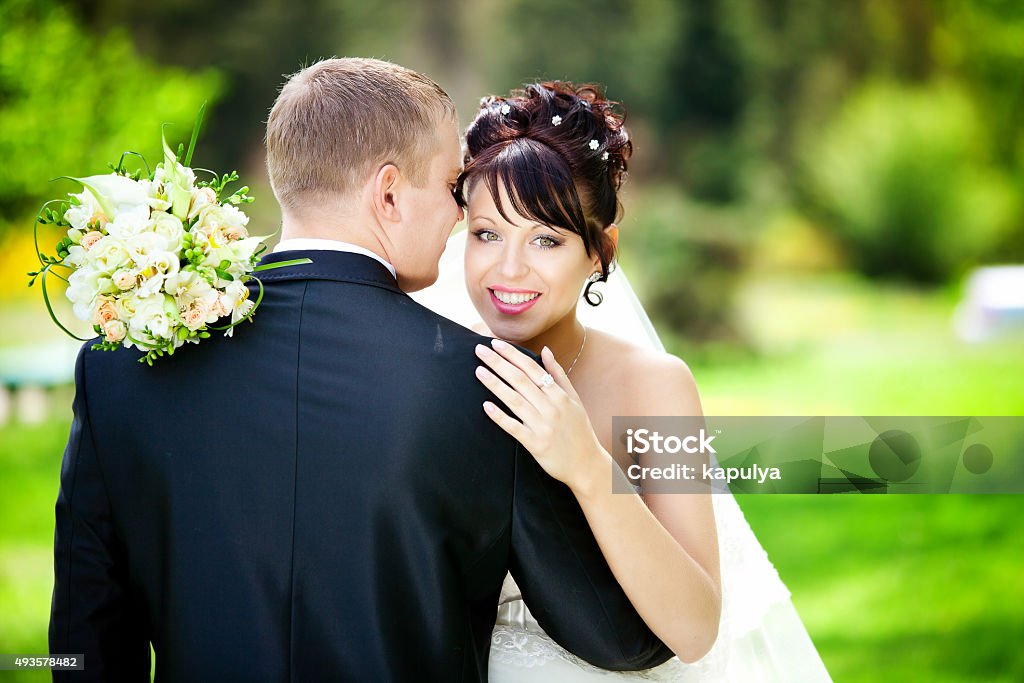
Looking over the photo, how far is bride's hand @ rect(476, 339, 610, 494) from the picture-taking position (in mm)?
1995

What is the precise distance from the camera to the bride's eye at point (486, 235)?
2.97 m

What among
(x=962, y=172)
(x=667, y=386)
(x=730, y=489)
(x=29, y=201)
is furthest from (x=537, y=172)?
(x=962, y=172)

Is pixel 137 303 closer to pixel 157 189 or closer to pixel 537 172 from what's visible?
pixel 157 189

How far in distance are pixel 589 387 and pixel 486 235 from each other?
1.94 ft

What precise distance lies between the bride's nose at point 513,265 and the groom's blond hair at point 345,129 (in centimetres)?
65

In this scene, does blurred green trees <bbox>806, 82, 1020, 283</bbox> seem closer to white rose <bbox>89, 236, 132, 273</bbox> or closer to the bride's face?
the bride's face

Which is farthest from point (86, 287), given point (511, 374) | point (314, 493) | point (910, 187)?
point (910, 187)

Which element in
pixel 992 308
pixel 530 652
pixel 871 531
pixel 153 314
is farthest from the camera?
pixel 992 308

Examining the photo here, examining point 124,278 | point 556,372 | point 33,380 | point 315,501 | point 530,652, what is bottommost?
point 530,652

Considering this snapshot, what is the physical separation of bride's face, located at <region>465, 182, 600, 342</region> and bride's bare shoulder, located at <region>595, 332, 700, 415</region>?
26cm

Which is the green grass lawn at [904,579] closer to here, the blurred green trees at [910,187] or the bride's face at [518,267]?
the bride's face at [518,267]

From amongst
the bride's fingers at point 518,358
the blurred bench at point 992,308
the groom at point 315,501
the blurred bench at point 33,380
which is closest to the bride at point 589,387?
the bride's fingers at point 518,358

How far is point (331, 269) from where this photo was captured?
6.70ft

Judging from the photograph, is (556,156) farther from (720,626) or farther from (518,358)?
(720,626)
